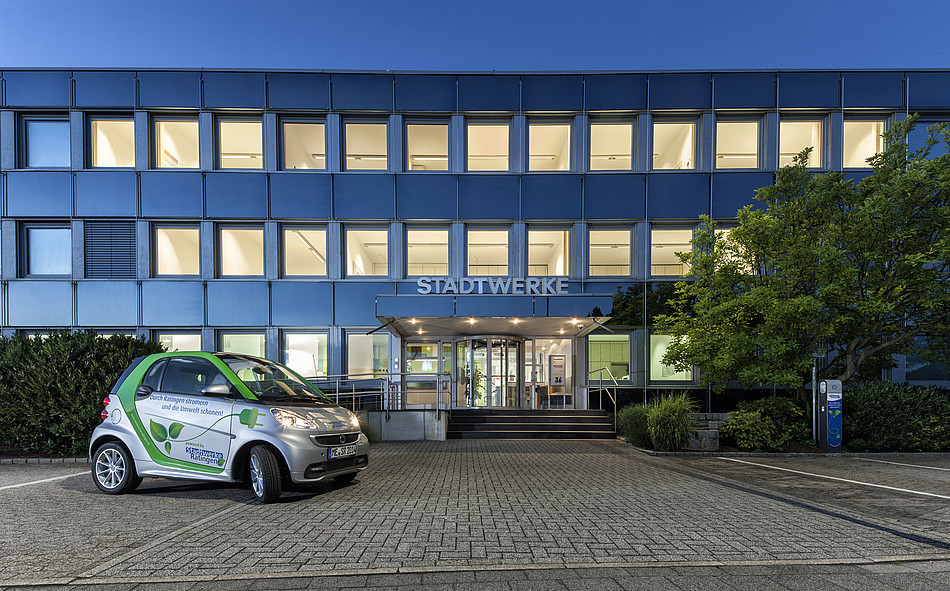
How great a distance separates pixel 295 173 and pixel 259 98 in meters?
2.85

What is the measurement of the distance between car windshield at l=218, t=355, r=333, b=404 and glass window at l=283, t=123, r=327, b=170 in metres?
11.0

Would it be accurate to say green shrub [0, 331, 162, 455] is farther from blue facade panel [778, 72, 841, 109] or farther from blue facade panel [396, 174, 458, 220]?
blue facade panel [778, 72, 841, 109]

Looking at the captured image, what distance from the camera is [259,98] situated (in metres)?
16.2

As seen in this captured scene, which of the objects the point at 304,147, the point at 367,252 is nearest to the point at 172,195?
the point at 304,147

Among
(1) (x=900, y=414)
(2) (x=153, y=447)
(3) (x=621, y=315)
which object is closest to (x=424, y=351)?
(3) (x=621, y=315)

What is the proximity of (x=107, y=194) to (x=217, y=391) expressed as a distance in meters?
14.0

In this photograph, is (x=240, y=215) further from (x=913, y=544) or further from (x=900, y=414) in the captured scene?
(x=900, y=414)

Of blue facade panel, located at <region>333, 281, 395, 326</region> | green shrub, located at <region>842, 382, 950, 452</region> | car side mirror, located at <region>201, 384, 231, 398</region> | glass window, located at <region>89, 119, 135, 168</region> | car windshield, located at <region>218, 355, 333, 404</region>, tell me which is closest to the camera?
car side mirror, located at <region>201, 384, 231, 398</region>

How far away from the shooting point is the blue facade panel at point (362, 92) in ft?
53.6

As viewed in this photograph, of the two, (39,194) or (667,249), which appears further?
(667,249)

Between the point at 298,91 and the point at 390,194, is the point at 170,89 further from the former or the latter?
the point at 390,194

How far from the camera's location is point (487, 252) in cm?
1642

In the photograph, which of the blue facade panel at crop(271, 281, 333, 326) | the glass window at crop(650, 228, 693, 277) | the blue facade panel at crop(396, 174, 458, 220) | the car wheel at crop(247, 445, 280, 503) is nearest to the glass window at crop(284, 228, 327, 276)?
the blue facade panel at crop(271, 281, 333, 326)

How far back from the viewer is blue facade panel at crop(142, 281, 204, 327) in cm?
1559
